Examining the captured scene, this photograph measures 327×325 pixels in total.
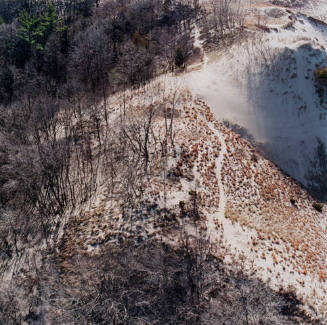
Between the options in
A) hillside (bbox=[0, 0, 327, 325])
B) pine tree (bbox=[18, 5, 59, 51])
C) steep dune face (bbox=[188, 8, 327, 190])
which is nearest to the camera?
hillside (bbox=[0, 0, 327, 325])

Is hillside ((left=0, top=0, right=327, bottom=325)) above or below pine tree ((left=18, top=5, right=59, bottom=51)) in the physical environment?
below

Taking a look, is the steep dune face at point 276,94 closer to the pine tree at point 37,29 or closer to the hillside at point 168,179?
the hillside at point 168,179

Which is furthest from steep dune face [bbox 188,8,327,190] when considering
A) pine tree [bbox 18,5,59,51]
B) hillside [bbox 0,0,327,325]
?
pine tree [bbox 18,5,59,51]

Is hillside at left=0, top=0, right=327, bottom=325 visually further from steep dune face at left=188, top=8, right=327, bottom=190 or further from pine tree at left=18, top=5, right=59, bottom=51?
pine tree at left=18, top=5, right=59, bottom=51

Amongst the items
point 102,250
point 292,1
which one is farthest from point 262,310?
point 292,1

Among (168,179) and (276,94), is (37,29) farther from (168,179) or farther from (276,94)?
(276,94)

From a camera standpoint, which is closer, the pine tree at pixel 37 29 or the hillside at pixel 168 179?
the hillside at pixel 168 179

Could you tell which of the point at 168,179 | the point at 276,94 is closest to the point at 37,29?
the point at 168,179

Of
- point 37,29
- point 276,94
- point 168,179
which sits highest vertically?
point 37,29

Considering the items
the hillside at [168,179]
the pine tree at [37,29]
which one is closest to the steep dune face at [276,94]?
the hillside at [168,179]
